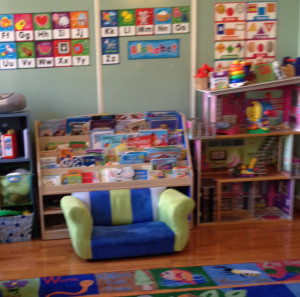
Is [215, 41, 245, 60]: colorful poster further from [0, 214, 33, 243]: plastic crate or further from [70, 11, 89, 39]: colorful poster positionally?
[0, 214, 33, 243]: plastic crate

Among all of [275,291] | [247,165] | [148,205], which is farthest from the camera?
[247,165]

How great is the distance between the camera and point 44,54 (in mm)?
3736

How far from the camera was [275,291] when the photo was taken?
2.66 meters

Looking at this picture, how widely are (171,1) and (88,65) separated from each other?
3.23 ft

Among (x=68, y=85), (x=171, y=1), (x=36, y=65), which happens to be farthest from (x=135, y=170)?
(x=171, y=1)

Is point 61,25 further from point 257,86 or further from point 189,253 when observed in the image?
point 189,253

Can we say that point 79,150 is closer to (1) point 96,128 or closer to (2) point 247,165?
(1) point 96,128

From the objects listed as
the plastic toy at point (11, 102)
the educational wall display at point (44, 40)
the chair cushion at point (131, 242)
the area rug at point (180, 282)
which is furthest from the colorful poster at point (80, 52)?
the area rug at point (180, 282)

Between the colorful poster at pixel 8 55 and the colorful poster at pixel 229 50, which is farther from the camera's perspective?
the colorful poster at pixel 229 50

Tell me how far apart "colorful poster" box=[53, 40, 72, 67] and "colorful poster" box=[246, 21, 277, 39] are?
1.72m

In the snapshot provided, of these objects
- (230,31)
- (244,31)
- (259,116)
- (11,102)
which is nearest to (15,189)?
(11,102)

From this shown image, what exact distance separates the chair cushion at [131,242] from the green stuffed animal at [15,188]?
0.79 metres

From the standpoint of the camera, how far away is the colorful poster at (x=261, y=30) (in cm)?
384

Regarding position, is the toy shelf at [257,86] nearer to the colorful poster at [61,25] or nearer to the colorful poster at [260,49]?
the colorful poster at [260,49]
